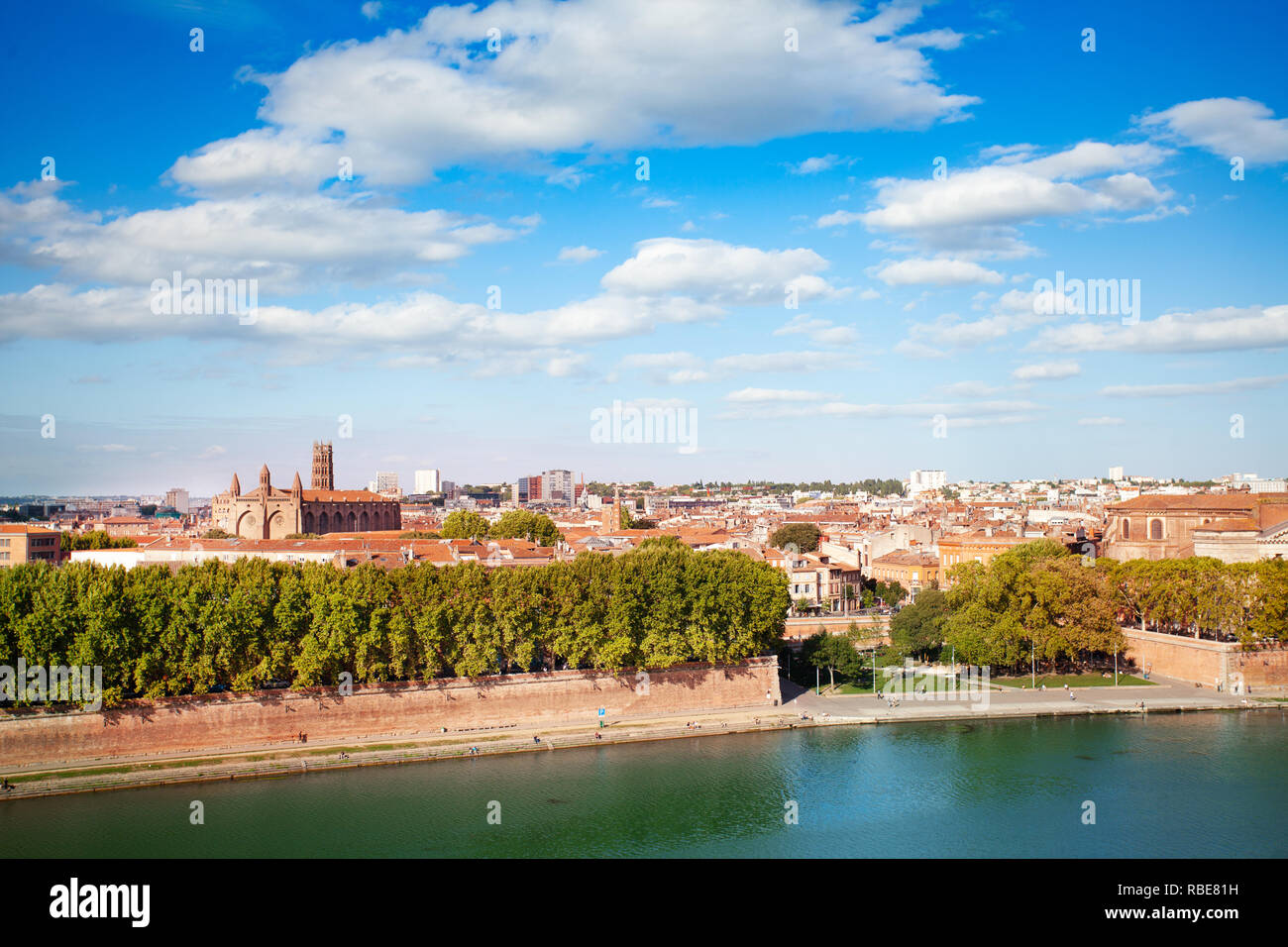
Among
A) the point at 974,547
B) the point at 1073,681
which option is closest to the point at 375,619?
the point at 1073,681

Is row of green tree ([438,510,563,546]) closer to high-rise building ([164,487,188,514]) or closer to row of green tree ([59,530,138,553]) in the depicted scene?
row of green tree ([59,530,138,553])

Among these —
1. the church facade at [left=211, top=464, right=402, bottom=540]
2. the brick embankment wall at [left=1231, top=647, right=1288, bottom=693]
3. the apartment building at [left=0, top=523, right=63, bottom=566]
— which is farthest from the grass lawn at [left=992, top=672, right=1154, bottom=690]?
the church facade at [left=211, top=464, right=402, bottom=540]

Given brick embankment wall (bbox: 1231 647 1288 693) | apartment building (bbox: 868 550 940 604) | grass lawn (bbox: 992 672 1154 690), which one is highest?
apartment building (bbox: 868 550 940 604)

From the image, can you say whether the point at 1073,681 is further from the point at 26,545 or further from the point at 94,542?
the point at 94,542
